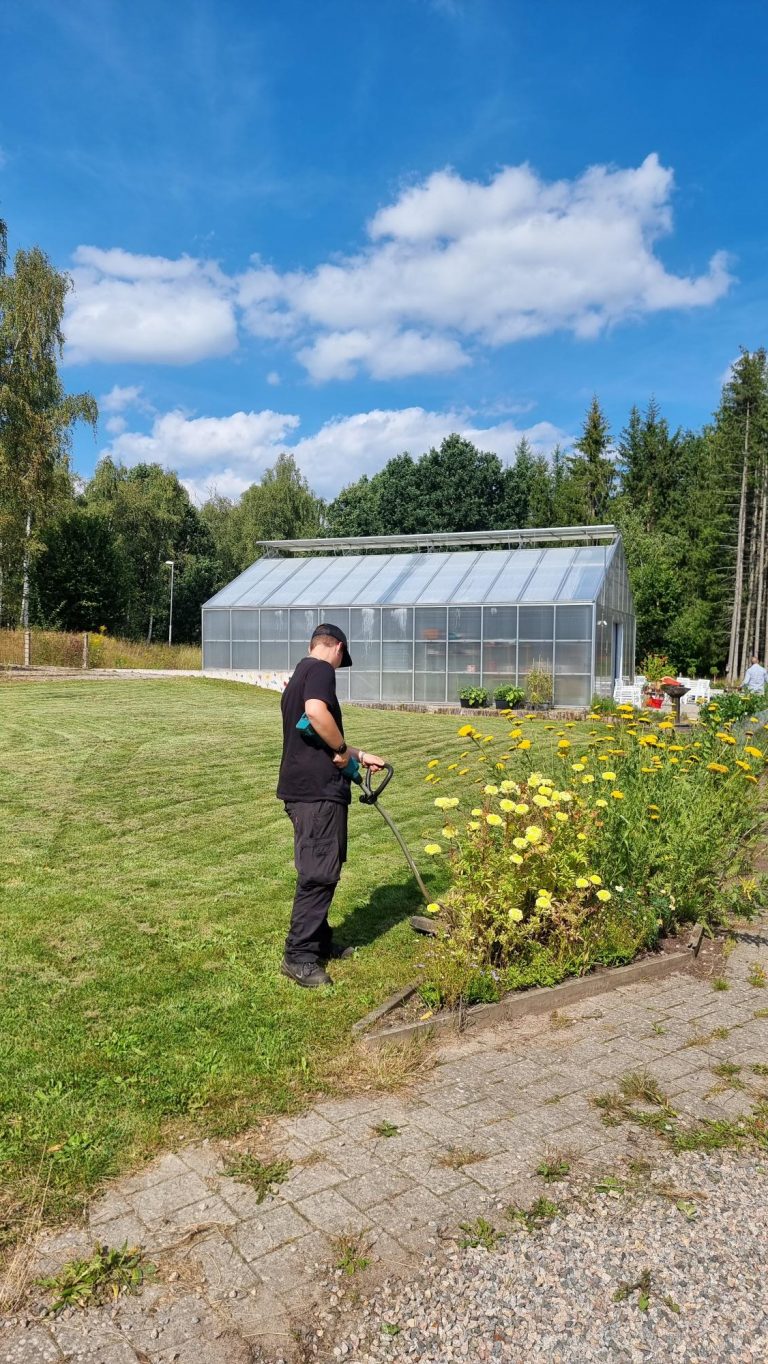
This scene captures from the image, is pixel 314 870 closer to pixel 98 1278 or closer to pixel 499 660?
pixel 98 1278

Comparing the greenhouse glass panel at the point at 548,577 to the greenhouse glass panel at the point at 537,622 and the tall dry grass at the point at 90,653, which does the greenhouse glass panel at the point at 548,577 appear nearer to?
the greenhouse glass panel at the point at 537,622

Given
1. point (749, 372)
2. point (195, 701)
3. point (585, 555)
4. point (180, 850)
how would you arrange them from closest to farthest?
point (180, 850) → point (195, 701) → point (585, 555) → point (749, 372)

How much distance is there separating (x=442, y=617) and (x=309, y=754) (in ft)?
60.5

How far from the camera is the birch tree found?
2459cm

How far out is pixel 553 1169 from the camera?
8.54ft

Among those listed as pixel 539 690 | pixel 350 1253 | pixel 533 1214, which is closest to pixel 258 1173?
pixel 350 1253

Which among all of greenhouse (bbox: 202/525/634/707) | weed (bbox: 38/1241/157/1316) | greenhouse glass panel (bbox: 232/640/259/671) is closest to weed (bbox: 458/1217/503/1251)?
weed (bbox: 38/1241/157/1316)

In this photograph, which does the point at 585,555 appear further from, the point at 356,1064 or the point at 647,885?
the point at 356,1064

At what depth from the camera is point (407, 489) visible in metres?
45.5

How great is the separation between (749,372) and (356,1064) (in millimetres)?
42755

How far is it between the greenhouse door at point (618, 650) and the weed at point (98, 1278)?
22577mm

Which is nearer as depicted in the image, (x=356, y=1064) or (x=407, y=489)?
(x=356, y=1064)

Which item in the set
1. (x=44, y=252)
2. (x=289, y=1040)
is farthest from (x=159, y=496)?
(x=289, y=1040)

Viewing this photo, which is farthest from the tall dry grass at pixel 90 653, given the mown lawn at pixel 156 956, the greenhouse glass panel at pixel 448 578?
the mown lawn at pixel 156 956
